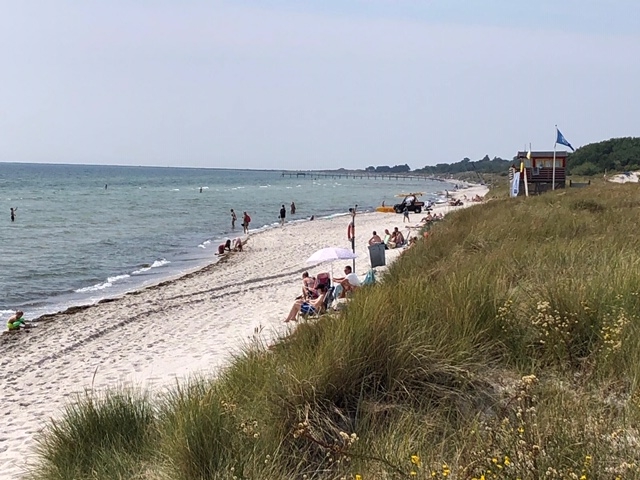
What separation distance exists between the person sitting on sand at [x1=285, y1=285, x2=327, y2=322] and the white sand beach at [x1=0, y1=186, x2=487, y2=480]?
44cm

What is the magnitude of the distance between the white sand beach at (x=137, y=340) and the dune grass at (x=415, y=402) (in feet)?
→ 6.14

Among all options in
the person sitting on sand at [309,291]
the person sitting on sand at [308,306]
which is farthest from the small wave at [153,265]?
the person sitting on sand at [308,306]

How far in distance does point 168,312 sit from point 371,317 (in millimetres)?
9640

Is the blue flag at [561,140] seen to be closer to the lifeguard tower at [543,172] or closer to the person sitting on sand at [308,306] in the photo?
the lifeguard tower at [543,172]

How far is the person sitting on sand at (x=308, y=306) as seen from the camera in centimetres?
1017

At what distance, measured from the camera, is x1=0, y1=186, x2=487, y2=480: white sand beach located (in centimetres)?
767

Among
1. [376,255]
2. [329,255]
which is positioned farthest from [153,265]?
[329,255]

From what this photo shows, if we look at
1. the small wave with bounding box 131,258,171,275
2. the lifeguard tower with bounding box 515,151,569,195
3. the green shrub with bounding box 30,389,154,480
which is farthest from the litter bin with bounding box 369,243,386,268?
the lifeguard tower with bounding box 515,151,569,195

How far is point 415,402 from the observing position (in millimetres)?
4008

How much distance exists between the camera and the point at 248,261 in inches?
875

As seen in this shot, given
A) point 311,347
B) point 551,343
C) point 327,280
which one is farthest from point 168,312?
point 551,343

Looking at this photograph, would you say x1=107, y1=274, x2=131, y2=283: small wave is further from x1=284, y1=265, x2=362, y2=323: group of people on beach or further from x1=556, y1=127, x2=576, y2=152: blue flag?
x1=556, y1=127, x2=576, y2=152: blue flag

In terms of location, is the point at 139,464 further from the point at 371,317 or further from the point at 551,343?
the point at 551,343

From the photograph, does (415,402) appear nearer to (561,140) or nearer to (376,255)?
(376,255)
